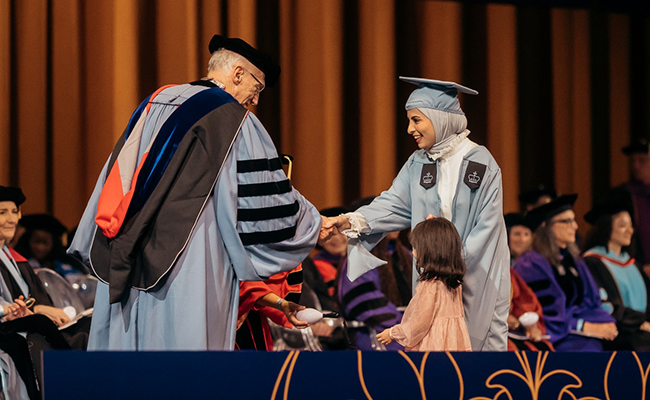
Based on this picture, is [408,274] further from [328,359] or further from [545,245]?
[328,359]

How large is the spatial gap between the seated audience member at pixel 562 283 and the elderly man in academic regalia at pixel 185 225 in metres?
4.10

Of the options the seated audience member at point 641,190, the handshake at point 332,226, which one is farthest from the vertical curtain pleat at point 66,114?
the seated audience member at point 641,190

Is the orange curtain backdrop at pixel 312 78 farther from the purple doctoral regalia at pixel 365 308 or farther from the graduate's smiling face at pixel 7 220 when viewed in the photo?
the purple doctoral regalia at pixel 365 308

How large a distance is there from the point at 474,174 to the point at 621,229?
4.14m

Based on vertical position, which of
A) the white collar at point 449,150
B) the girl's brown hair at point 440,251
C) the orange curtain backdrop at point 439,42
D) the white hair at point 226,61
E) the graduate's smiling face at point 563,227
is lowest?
the graduate's smiling face at point 563,227

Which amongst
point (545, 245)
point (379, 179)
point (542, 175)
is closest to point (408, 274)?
point (545, 245)

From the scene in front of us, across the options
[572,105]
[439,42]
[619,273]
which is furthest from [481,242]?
[572,105]

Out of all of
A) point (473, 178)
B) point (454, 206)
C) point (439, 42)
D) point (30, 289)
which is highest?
point (439, 42)

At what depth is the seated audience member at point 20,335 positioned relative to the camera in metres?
5.06

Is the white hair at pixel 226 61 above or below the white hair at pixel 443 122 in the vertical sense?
above

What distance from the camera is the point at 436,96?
4.11m

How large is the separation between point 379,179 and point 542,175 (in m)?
2.17

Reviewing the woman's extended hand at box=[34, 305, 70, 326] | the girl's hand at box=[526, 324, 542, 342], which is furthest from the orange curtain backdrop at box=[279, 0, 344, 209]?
the woman's extended hand at box=[34, 305, 70, 326]

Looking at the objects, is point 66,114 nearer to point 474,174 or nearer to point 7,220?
point 7,220
